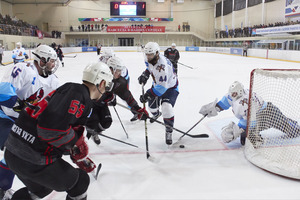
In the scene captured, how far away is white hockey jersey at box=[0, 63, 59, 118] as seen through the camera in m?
2.34

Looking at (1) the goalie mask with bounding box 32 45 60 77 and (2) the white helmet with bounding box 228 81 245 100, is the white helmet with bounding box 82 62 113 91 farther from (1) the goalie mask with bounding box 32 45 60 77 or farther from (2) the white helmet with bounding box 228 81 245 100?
(2) the white helmet with bounding box 228 81 245 100

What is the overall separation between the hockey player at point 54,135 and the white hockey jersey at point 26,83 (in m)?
0.74

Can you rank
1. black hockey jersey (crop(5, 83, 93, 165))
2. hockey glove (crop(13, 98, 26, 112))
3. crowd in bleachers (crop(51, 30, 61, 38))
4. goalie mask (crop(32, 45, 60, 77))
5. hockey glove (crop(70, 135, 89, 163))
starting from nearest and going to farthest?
black hockey jersey (crop(5, 83, 93, 165)) < hockey glove (crop(70, 135, 89, 163)) < hockey glove (crop(13, 98, 26, 112)) < goalie mask (crop(32, 45, 60, 77)) < crowd in bleachers (crop(51, 30, 61, 38))

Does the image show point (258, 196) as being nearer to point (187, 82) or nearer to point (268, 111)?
point (268, 111)

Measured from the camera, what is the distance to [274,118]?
10.5ft

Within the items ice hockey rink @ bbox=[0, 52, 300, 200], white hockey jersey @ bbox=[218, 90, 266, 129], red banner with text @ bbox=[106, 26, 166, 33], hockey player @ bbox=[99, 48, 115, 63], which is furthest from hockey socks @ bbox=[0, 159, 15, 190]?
red banner with text @ bbox=[106, 26, 166, 33]

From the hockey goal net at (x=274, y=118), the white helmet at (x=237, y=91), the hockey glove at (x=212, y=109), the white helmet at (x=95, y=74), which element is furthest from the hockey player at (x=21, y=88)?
the hockey goal net at (x=274, y=118)

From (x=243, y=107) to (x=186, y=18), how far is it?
3168cm

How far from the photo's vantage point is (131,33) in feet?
100

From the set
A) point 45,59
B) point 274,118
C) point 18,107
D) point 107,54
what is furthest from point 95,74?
point 107,54

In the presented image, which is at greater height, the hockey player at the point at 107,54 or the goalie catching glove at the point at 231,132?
the hockey player at the point at 107,54

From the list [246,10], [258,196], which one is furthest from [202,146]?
[246,10]

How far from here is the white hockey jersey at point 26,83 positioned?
234 cm

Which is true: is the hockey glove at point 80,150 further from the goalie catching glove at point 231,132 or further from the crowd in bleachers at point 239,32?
the crowd in bleachers at point 239,32
